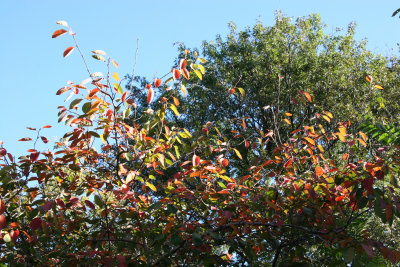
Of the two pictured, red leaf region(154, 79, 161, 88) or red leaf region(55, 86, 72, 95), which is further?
red leaf region(154, 79, 161, 88)

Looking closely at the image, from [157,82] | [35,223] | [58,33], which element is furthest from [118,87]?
[35,223]

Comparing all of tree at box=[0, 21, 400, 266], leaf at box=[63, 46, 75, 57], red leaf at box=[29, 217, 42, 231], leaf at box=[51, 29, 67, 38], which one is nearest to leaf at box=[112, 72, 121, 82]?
tree at box=[0, 21, 400, 266]

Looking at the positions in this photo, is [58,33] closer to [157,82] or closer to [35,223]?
[157,82]

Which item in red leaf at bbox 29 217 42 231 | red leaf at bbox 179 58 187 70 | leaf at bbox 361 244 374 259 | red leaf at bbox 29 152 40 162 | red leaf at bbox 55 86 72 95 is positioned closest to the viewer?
leaf at bbox 361 244 374 259

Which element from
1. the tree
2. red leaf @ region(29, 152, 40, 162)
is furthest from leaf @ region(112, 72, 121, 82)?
red leaf @ region(29, 152, 40, 162)

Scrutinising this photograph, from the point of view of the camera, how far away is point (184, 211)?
3434 millimetres

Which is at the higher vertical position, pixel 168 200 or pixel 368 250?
pixel 168 200

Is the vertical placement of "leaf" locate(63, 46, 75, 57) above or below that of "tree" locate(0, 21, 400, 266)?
above

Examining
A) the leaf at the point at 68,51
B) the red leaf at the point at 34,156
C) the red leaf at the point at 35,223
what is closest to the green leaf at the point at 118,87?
the leaf at the point at 68,51

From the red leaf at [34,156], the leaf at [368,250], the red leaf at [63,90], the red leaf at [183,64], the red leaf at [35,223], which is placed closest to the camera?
the leaf at [368,250]

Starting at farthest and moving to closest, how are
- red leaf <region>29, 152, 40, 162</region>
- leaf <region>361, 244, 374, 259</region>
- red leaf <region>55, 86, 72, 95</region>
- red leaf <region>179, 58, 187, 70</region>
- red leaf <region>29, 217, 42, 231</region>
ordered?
red leaf <region>29, 152, 40, 162</region>
red leaf <region>179, 58, 187, 70</region>
red leaf <region>55, 86, 72, 95</region>
red leaf <region>29, 217, 42, 231</region>
leaf <region>361, 244, 374, 259</region>

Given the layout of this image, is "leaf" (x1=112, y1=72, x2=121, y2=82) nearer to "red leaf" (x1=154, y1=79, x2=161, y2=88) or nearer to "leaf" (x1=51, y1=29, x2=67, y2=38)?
"red leaf" (x1=154, y1=79, x2=161, y2=88)

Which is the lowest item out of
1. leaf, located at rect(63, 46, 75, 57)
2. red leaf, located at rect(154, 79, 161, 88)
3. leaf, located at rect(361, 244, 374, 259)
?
leaf, located at rect(361, 244, 374, 259)

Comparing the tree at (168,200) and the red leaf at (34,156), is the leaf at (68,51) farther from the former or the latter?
the red leaf at (34,156)
